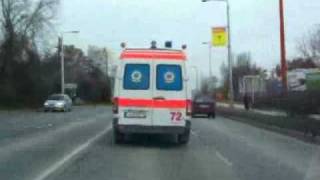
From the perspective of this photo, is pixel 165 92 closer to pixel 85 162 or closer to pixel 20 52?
pixel 85 162

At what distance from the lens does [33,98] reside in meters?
85.8

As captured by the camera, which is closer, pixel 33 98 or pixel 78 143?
pixel 78 143

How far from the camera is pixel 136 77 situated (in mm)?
22344

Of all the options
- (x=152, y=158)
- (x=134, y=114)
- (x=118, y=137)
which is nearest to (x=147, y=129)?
(x=134, y=114)

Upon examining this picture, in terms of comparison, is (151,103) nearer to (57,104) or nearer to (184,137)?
(184,137)

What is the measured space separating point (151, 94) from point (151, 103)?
0.27 m

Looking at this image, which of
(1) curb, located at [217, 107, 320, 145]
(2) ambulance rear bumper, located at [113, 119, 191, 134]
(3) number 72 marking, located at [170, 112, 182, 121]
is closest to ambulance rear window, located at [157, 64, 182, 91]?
(3) number 72 marking, located at [170, 112, 182, 121]

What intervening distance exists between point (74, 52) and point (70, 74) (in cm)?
1831

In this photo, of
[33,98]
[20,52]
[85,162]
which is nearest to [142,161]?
[85,162]

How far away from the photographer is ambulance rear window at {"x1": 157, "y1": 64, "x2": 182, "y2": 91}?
22438 mm

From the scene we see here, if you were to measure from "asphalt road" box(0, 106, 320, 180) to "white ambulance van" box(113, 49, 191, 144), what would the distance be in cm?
69

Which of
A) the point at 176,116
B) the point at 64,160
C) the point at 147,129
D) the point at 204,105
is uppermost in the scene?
the point at 204,105

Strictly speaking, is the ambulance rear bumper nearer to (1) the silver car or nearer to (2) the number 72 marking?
(2) the number 72 marking

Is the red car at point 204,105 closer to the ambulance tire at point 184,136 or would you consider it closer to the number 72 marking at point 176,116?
the ambulance tire at point 184,136
